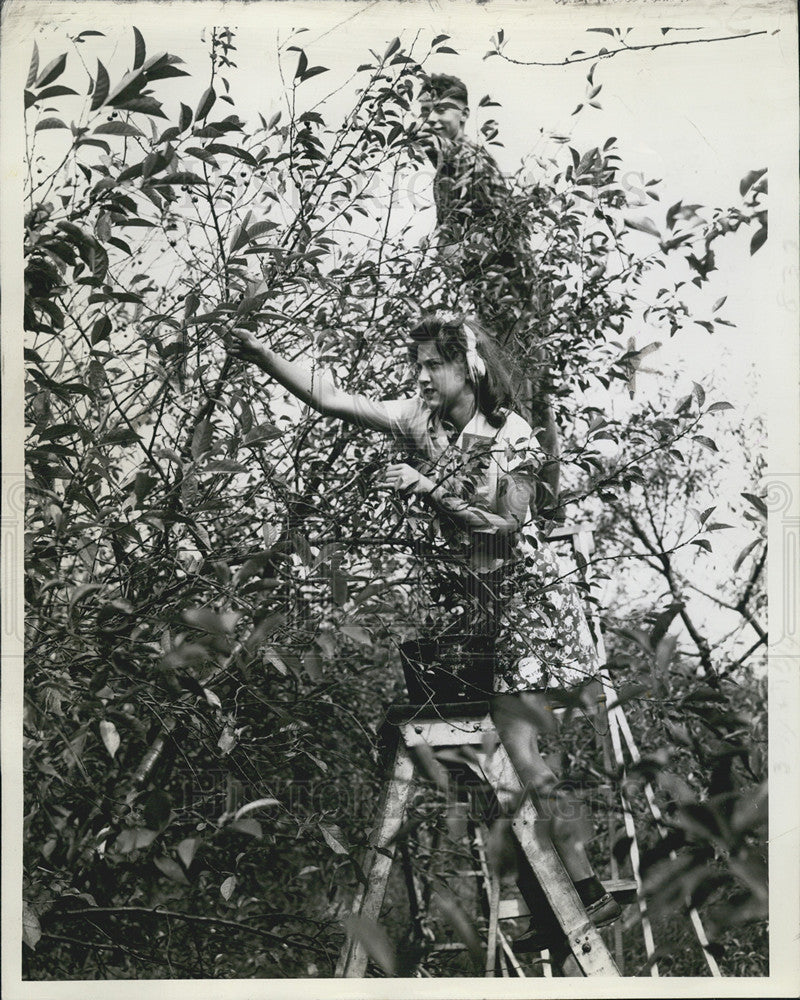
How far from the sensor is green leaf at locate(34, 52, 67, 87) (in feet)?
7.46

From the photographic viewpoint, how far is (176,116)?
8.29ft

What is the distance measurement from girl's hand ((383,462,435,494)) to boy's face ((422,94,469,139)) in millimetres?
918

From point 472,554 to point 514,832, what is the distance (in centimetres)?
69

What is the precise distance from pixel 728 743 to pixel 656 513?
63 centimetres

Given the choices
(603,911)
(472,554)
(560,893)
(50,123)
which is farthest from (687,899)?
(50,123)

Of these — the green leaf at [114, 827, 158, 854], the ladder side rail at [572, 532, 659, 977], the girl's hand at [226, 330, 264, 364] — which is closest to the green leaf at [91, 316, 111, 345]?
the girl's hand at [226, 330, 264, 364]

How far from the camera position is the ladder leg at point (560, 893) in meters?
2.32

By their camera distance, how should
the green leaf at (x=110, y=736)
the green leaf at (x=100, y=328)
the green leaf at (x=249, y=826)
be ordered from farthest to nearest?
the green leaf at (x=100, y=328), the green leaf at (x=249, y=826), the green leaf at (x=110, y=736)

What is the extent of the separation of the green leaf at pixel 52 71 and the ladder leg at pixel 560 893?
1.99 metres

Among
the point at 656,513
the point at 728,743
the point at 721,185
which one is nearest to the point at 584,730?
the point at 728,743

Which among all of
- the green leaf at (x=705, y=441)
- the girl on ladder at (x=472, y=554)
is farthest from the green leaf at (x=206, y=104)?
the green leaf at (x=705, y=441)

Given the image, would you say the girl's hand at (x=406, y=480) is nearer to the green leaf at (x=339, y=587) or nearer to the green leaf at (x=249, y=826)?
the green leaf at (x=339, y=587)

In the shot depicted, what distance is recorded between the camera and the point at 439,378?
2.58 metres

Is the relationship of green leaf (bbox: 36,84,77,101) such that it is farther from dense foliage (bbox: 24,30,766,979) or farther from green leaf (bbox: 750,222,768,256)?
green leaf (bbox: 750,222,768,256)
